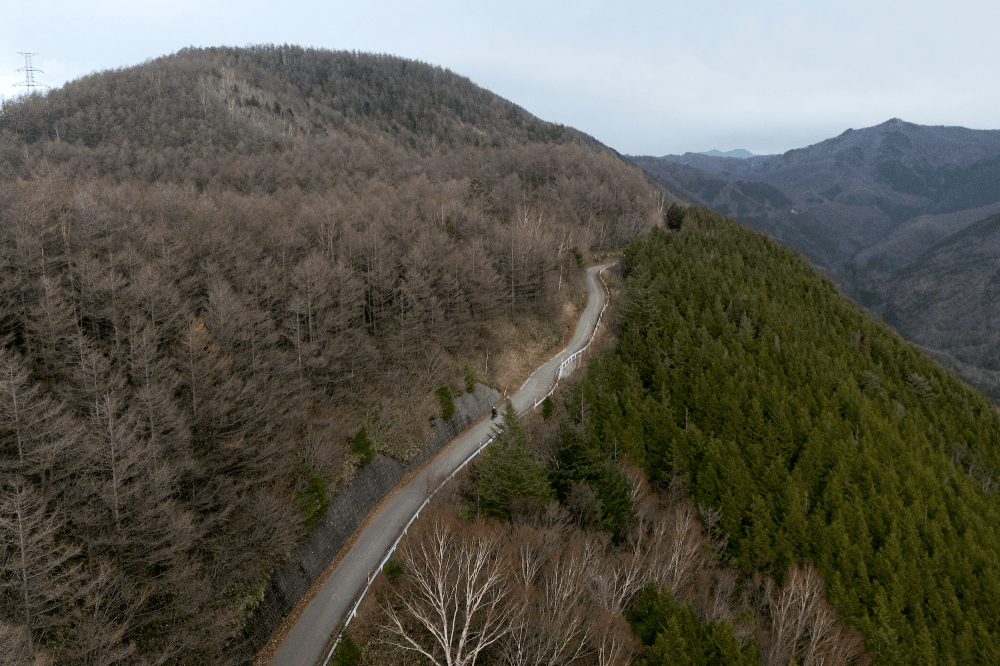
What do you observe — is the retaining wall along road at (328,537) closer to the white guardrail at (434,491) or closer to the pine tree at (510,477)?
the white guardrail at (434,491)

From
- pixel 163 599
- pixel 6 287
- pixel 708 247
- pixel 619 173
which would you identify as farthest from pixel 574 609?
pixel 619 173

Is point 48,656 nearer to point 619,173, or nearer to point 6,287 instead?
point 6,287

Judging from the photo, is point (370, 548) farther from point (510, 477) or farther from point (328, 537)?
point (510, 477)

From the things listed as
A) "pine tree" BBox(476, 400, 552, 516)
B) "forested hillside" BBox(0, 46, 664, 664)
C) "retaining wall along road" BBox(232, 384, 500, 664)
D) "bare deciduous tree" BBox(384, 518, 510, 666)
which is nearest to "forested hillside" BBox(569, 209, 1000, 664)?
"pine tree" BBox(476, 400, 552, 516)

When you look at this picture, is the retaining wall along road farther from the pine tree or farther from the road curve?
the pine tree

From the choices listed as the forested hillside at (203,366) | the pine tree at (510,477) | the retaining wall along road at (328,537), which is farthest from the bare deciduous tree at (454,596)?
the forested hillside at (203,366)
